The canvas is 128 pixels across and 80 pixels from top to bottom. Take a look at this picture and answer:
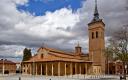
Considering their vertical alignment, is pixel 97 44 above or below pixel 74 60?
above

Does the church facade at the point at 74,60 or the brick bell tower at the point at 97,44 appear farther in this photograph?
the brick bell tower at the point at 97,44

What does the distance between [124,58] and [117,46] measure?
3248 mm

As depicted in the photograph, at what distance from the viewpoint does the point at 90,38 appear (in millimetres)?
96500

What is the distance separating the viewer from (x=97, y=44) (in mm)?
93500

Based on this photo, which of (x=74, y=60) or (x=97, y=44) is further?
(x=97, y=44)

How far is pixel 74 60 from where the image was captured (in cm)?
8250

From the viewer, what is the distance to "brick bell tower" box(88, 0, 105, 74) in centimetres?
9247

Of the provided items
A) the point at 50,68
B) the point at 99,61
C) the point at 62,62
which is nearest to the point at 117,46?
the point at 62,62

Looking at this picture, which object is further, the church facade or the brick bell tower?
the brick bell tower

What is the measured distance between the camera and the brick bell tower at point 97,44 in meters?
92.5

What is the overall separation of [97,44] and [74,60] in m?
14.9

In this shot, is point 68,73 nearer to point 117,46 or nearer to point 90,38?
point 90,38

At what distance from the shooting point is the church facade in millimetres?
78875

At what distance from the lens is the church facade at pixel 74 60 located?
78.9 metres
